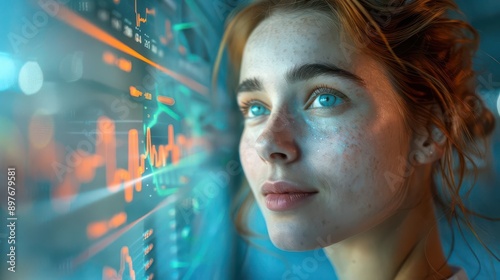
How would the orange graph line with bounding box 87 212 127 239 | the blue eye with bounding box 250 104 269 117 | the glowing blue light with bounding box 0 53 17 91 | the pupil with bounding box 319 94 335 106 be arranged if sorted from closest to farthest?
1. the glowing blue light with bounding box 0 53 17 91
2. the orange graph line with bounding box 87 212 127 239
3. the pupil with bounding box 319 94 335 106
4. the blue eye with bounding box 250 104 269 117

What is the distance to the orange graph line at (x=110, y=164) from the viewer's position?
593 millimetres

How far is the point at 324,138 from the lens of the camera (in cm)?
73

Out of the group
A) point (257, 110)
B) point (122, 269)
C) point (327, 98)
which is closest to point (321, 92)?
point (327, 98)

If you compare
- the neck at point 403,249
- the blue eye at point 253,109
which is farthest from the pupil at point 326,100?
the neck at point 403,249

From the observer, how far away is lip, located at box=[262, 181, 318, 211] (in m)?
0.74

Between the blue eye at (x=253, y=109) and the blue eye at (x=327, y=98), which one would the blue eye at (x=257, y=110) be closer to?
the blue eye at (x=253, y=109)

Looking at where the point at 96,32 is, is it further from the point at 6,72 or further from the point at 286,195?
the point at 286,195

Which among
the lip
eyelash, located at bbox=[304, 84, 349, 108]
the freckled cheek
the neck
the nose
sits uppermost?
eyelash, located at bbox=[304, 84, 349, 108]

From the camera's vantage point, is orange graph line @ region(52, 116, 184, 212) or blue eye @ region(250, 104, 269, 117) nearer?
orange graph line @ region(52, 116, 184, 212)

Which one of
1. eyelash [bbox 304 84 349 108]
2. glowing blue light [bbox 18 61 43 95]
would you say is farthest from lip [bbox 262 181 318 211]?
glowing blue light [bbox 18 61 43 95]

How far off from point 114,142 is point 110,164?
0.03 metres

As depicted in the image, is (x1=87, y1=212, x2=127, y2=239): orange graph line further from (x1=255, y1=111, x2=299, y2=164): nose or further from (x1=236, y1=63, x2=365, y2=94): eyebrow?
(x1=236, y1=63, x2=365, y2=94): eyebrow

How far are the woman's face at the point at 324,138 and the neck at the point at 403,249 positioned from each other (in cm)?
4

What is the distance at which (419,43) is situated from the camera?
754 mm
